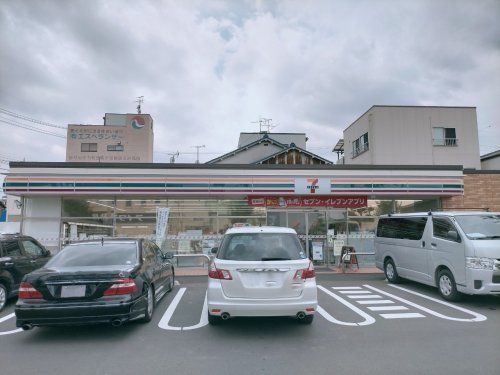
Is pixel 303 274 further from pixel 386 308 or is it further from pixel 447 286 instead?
pixel 447 286

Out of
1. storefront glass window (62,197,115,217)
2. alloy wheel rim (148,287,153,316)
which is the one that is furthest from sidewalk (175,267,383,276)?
alloy wheel rim (148,287,153,316)

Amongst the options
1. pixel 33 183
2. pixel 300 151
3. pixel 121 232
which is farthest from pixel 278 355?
pixel 300 151

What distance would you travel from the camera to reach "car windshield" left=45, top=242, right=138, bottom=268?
667 centimetres

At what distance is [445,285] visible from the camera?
8852 mm

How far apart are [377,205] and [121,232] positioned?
34.3 feet

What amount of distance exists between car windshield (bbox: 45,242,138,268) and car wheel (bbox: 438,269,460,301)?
6628 millimetres

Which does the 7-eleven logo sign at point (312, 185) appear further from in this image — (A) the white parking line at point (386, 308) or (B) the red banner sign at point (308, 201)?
(A) the white parking line at point (386, 308)

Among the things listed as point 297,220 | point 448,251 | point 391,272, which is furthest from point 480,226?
point 297,220

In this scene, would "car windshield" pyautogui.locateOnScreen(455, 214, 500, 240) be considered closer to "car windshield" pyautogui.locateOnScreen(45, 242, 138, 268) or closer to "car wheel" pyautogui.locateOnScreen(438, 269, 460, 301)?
"car wheel" pyautogui.locateOnScreen(438, 269, 460, 301)

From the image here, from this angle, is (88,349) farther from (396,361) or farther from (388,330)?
(388,330)

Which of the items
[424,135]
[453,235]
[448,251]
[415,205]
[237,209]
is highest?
[424,135]

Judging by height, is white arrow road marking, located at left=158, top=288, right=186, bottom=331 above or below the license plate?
below

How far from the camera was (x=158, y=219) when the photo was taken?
14.6m

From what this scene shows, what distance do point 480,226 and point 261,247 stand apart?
5.39m
